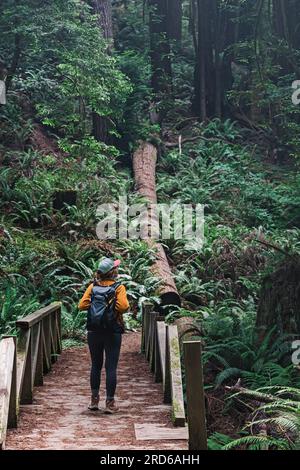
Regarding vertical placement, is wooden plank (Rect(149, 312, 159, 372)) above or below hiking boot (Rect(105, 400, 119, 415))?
above

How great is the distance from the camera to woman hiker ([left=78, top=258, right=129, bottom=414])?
20.9 feet

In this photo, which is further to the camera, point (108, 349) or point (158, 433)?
point (108, 349)

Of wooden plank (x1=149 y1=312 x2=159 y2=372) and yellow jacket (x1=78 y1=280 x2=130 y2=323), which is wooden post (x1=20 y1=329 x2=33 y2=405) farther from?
wooden plank (x1=149 y1=312 x2=159 y2=372)

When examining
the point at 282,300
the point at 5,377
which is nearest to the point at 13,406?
the point at 5,377

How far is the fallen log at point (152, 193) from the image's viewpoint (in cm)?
1338

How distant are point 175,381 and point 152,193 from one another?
13.4m

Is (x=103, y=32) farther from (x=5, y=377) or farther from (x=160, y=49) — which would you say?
(x=5, y=377)

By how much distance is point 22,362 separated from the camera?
6430mm

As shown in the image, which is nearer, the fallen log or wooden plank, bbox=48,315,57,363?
wooden plank, bbox=48,315,57,363

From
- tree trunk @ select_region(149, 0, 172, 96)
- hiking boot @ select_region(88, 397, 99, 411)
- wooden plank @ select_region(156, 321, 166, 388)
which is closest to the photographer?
hiking boot @ select_region(88, 397, 99, 411)

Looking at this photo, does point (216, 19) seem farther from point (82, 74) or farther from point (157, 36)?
point (82, 74)

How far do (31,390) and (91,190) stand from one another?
11106 mm

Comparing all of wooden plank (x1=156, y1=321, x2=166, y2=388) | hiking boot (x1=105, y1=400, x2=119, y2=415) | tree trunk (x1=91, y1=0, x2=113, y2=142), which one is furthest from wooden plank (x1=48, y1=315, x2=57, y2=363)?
tree trunk (x1=91, y1=0, x2=113, y2=142)

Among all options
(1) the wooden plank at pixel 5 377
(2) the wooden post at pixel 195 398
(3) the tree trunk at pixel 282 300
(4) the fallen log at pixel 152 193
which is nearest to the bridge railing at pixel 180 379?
(2) the wooden post at pixel 195 398
